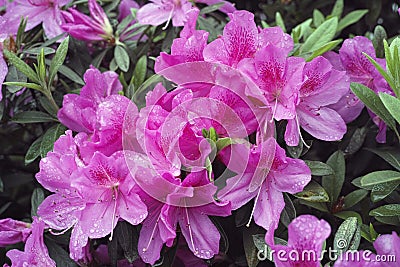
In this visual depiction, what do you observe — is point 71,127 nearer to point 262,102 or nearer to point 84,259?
point 84,259

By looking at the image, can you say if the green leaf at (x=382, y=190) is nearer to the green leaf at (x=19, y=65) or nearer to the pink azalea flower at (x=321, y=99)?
the pink azalea flower at (x=321, y=99)

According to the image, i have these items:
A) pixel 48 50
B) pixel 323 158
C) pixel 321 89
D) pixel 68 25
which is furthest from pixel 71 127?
pixel 323 158

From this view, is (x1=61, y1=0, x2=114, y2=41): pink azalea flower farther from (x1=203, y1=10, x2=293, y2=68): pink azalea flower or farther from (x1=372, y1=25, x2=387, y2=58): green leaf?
(x1=372, y1=25, x2=387, y2=58): green leaf

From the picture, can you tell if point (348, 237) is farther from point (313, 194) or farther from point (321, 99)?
point (321, 99)

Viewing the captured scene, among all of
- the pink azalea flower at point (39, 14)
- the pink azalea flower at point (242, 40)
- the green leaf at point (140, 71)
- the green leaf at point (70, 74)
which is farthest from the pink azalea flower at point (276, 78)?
the pink azalea flower at point (39, 14)

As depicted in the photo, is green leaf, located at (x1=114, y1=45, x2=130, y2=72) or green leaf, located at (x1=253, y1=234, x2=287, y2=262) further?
green leaf, located at (x1=114, y1=45, x2=130, y2=72)

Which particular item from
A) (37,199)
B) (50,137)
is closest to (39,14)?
(50,137)

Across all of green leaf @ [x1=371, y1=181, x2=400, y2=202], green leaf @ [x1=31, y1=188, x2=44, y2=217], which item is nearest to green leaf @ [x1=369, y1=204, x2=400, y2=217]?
green leaf @ [x1=371, y1=181, x2=400, y2=202]
